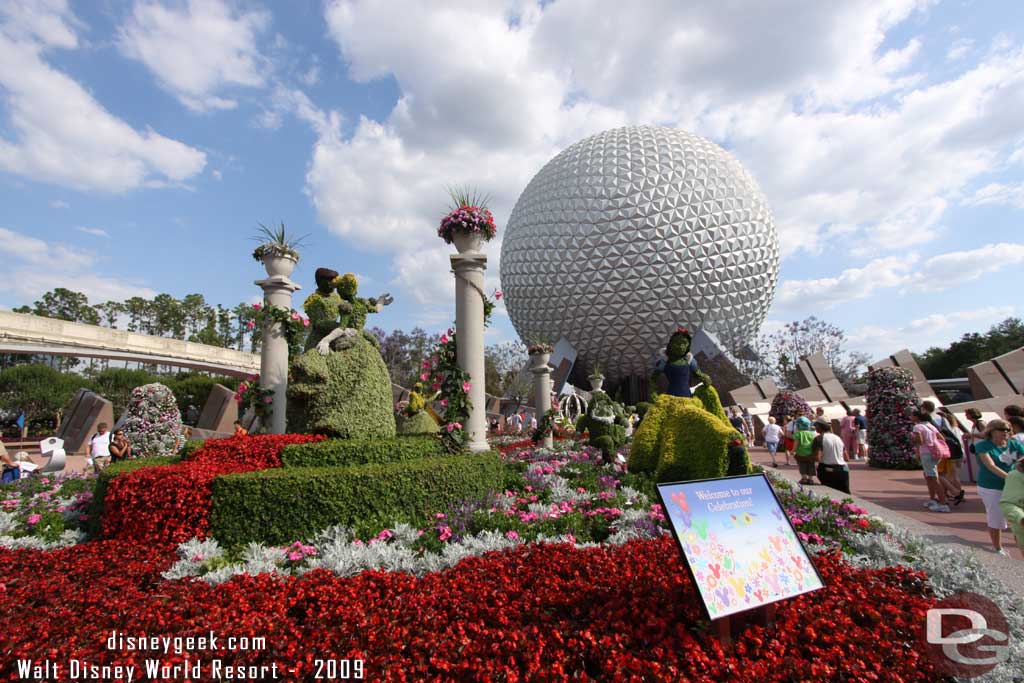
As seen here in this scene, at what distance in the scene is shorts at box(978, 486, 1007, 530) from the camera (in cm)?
529

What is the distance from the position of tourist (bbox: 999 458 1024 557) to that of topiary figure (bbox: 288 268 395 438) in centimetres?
736

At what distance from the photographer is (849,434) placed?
15203 millimetres

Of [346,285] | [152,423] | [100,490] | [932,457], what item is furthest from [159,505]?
[932,457]

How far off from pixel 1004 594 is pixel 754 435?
18.2m

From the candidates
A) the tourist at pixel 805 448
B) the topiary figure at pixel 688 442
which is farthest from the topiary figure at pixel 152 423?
the tourist at pixel 805 448

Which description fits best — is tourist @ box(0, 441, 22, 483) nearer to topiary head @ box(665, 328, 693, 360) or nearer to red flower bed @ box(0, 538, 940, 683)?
red flower bed @ box(0, 538, 940, 683)

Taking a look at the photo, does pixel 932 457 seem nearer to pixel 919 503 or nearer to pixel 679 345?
pixel 919 503

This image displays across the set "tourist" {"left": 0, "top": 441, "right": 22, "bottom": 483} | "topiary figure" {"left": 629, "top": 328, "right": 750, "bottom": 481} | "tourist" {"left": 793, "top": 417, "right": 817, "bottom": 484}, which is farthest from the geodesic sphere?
"tourist" {"left": 0, "top": 441, "right": 22, "bottom": 483}

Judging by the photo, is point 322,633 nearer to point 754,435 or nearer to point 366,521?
point 366,521

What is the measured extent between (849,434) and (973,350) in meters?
48.5

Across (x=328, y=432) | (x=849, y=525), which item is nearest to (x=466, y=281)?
(x=328, y=432)

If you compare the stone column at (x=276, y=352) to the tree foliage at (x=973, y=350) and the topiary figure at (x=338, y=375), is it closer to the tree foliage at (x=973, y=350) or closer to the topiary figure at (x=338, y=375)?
the topiary figure at (x=338, y=375)

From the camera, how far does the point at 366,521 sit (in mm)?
5363

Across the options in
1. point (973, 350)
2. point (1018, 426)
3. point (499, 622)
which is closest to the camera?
point (499, 622)
